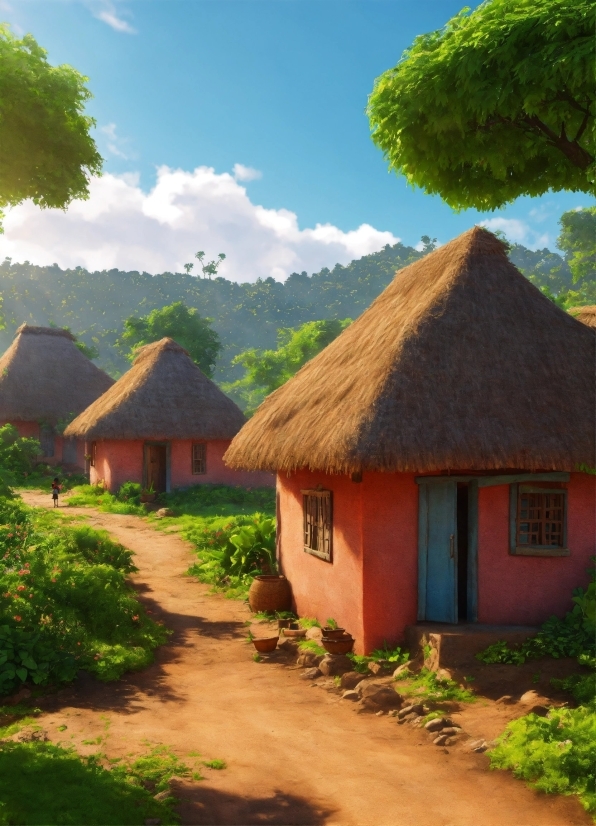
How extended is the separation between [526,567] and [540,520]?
65 centimetres

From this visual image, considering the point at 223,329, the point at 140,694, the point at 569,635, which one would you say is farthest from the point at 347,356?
the point at 223,329

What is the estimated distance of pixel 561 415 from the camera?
8.84 metres

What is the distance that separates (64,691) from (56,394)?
26001 mm

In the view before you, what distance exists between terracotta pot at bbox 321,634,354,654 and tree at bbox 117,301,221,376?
2972 cm

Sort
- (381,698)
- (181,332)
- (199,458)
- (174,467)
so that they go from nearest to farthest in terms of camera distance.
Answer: (381,698) < (174,467) < (199,458) < (181,332)

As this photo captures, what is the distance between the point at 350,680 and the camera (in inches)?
312

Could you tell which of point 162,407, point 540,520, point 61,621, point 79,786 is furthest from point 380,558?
point 162,407

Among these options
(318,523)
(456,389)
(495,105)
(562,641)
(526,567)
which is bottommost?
(562,641)

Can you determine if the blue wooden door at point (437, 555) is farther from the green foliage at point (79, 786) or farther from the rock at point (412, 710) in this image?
the green foliage at point (79, 786)

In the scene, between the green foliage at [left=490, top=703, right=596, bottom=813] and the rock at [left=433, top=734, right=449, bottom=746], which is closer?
the green foliage at [left=490, top=703, right=596, bottom=813]

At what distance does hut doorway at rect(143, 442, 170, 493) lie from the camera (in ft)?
77.1

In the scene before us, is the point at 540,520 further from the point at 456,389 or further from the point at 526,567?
the point at 456,389

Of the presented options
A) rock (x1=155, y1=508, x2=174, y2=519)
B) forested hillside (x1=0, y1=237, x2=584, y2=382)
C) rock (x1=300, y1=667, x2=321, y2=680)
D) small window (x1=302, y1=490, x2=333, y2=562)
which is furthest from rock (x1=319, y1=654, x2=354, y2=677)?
forested hillside (x1=0, y1=237, x2=584, y2=382)

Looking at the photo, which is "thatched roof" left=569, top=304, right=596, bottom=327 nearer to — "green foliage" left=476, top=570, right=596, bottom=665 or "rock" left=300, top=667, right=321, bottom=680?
"green foliage" left=476, top=570, right=596, bottom=665
